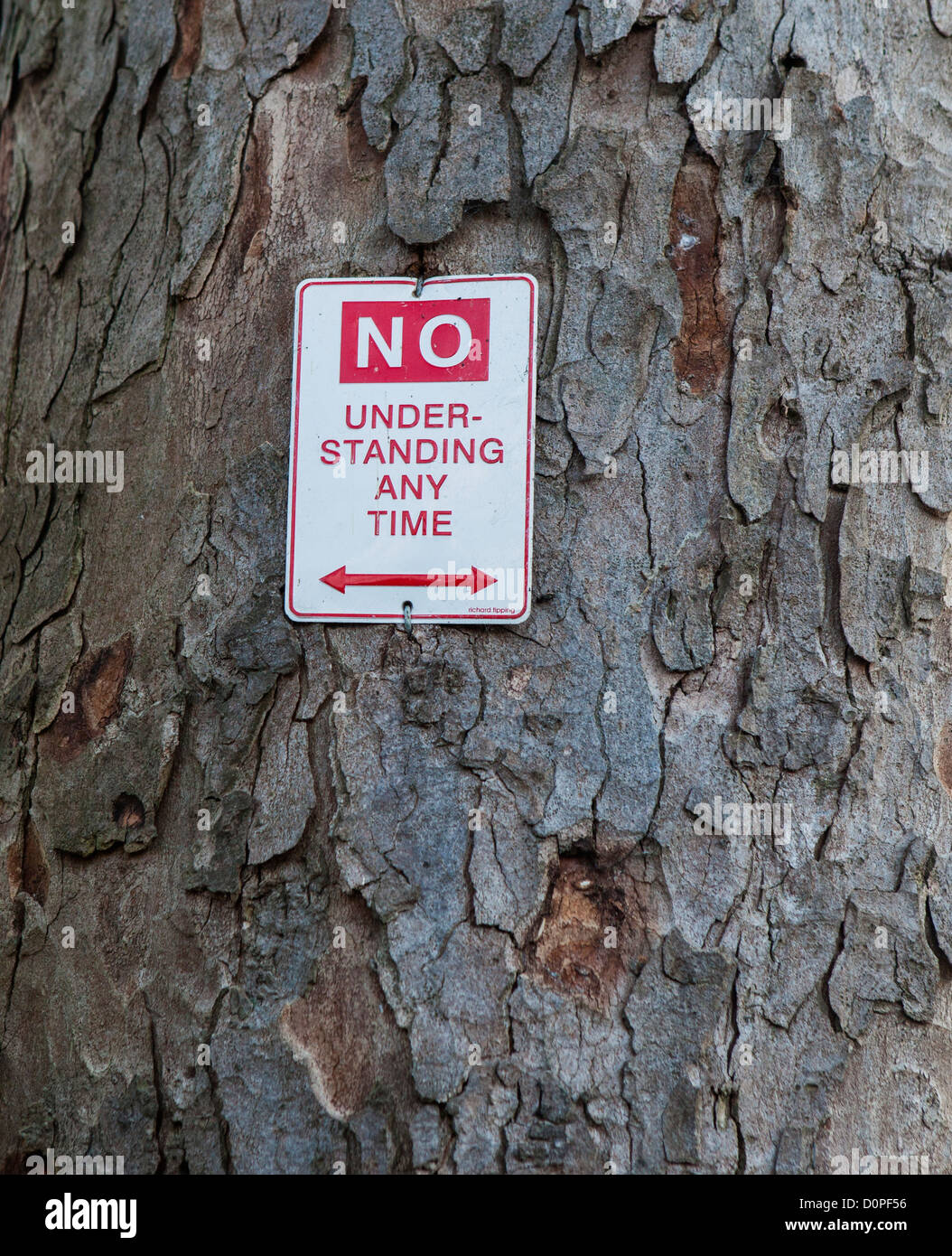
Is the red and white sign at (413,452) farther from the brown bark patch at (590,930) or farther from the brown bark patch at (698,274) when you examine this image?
the brown bark patch at (590,930)

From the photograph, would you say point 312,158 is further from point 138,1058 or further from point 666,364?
point 138,1058

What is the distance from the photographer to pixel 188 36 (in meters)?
1.65

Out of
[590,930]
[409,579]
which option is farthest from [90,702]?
[590,930]

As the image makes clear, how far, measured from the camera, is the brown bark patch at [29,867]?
1.51 metres

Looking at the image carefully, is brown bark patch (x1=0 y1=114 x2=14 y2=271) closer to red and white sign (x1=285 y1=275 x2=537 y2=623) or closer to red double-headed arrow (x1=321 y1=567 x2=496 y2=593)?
red and white sign (x1=285 y1=275 x2=537 y2=623)

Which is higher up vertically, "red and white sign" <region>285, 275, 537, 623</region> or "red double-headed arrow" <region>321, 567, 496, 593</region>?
"red and white sign" <region>285, 275, 537, 623</region>

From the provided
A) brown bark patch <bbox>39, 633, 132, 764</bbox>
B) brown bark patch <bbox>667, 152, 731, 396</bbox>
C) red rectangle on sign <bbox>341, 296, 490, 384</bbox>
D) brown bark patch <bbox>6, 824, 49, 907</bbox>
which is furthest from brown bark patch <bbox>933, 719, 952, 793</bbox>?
brown bark patch <bbox>6, 824, 49, 907</bbox>

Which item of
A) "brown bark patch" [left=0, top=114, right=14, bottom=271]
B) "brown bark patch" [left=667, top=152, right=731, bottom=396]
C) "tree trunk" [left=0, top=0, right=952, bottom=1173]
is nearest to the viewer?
"tree trunk" [left=0, top=0, right=952, bottom=1173]

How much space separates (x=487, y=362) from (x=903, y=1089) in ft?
3.96

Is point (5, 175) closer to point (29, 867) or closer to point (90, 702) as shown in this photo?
point (90, 702)

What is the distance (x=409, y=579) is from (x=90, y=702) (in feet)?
1.79

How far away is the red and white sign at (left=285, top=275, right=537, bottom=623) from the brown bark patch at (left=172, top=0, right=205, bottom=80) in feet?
1.62

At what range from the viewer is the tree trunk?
4.42 ft

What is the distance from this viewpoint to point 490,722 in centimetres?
140
